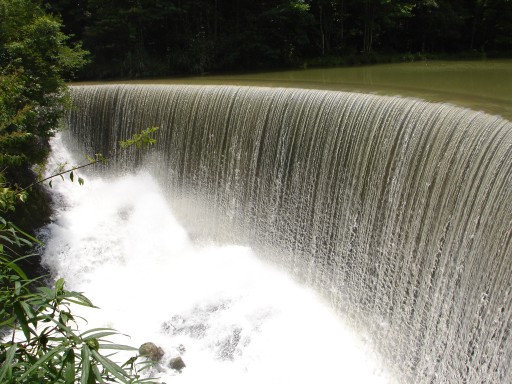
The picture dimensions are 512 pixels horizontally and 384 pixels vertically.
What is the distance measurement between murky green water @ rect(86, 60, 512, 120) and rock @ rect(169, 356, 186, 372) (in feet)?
17.5

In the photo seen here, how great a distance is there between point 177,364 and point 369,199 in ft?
12.6

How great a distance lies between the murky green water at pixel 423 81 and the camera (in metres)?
8.19

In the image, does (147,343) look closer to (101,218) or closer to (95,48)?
(101,218)

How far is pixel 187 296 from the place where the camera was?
957 cm

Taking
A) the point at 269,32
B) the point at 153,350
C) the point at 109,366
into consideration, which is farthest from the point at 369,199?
the point at 269,32

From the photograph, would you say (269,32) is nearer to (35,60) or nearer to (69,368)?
(35,60)

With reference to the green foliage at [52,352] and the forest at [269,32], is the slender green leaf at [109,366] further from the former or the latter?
the forest at [269,32]

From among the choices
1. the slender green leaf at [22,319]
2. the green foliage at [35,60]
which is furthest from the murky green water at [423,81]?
the slender green leaf at [22,319]

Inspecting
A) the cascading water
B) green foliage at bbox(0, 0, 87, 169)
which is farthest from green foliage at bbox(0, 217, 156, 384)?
green foliage at bbox(0, 0, 87, 169)

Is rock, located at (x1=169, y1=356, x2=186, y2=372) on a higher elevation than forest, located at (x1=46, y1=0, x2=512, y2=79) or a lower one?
lower

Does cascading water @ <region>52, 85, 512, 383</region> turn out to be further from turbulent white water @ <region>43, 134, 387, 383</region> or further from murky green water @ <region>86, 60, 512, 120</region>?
murky green water @ <region>86, 60, 512, 120</region>

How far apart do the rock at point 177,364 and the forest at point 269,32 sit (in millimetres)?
12191

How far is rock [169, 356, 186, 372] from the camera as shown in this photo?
26.0 feet

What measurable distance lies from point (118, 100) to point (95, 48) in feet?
25.4
